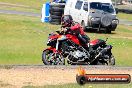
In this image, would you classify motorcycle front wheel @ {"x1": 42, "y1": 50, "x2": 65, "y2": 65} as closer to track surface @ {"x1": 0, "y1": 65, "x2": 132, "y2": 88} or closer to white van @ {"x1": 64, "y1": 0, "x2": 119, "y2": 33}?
track surface @ {"x1": 0, "y1": 65, "x2": 132, "y2": 88}

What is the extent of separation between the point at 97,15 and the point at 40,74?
582 inches

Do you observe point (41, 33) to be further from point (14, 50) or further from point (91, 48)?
point (91, 48)

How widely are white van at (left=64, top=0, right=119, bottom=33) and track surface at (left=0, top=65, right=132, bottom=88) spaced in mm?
12820

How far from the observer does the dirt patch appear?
7492 millimetres

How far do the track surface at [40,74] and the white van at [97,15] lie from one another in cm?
1282

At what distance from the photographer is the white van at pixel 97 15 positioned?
2285cm

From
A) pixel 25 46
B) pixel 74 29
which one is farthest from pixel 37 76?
pixel 25 46

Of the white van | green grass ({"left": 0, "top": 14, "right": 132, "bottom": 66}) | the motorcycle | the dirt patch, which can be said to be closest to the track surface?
the dirt patch

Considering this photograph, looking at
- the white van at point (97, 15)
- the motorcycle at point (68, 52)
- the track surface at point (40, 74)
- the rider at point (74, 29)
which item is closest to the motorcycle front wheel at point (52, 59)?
the motorcycle at point (68, 52)

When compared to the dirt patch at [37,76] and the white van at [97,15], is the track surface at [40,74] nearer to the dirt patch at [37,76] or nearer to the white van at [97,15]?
the dirt patch at [37,76]

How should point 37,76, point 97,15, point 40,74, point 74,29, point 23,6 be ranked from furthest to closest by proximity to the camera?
point 23,6
point 97,15
point 74,29
point 40,74
point 37,76

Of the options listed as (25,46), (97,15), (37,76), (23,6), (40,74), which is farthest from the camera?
(23,6)

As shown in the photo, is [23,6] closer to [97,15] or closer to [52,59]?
[97,15]

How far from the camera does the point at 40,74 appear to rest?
28.3 ft
